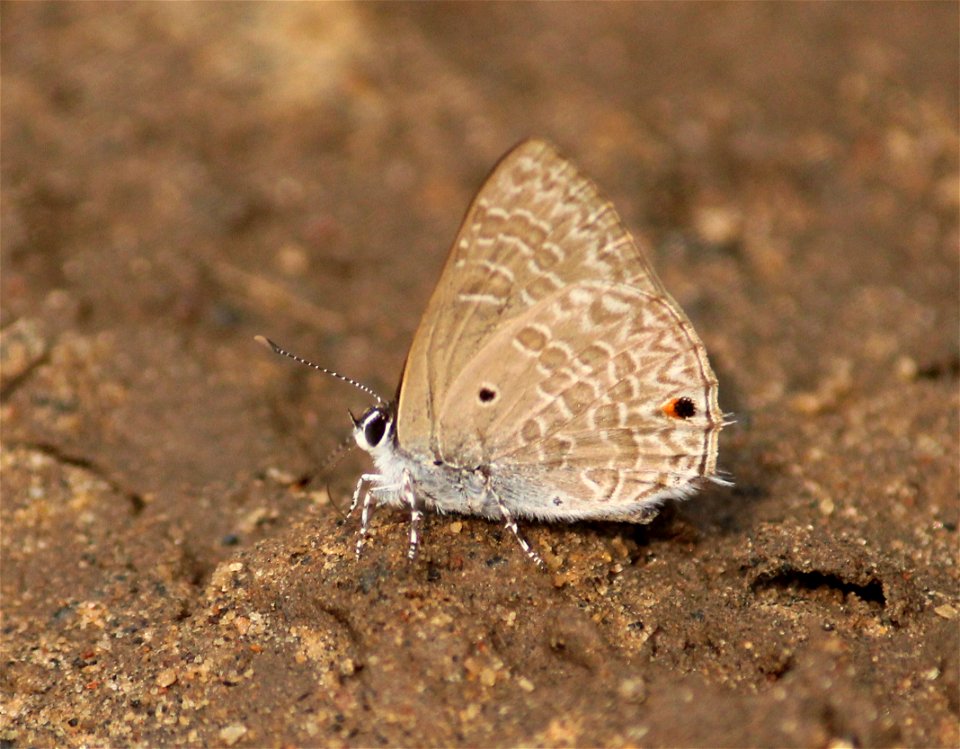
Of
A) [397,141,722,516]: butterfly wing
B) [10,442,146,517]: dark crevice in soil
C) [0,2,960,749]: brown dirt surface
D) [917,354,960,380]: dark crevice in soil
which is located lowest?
[10,442,146,517]: dark crevice in soil

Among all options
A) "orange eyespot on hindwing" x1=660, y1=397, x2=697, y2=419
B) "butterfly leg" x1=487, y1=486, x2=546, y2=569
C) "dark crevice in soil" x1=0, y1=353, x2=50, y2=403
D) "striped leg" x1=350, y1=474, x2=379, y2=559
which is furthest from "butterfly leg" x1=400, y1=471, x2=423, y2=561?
"dark crevice in soil" x1=0, y1=353, x2=50, y2=403

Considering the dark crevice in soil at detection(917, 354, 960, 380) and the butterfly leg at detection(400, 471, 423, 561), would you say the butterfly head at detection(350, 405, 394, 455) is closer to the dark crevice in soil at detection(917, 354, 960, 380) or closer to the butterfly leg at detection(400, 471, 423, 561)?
the butterfly leg at detection(400, 471, 423, 561)

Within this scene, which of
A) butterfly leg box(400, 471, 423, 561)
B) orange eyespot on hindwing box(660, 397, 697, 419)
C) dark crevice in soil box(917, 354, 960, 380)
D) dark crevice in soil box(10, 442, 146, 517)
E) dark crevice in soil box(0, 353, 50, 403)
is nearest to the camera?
butterfly leg box(400, 471, 423, 561)

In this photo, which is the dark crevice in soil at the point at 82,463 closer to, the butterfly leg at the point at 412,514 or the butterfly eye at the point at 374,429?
the butterfly eye at the point at 374,429

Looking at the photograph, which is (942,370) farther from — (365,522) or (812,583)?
(365,522)

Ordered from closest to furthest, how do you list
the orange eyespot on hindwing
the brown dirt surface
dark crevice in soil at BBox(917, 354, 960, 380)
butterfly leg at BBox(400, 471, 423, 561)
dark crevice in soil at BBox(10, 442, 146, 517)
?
the brown dirt surface → butterfly leg at BBox(400, 471, 423, 561) → the orange eyespot on hindwing → dark crevice in soil at BBox(10, 442, 146, 517) → dark crevice in soil at BBox(917, 354, 960, 380)

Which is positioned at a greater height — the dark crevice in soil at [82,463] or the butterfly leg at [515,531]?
the butterfly leg at [515,531]

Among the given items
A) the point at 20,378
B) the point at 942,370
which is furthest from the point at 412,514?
the point at 942,370

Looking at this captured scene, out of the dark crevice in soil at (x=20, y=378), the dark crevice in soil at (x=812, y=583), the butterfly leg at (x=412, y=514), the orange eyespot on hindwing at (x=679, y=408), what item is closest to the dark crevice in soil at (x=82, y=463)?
the dark crevice in soil at (x=20, y=378)

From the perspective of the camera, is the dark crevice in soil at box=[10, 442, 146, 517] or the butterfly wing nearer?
the butterfly wing
